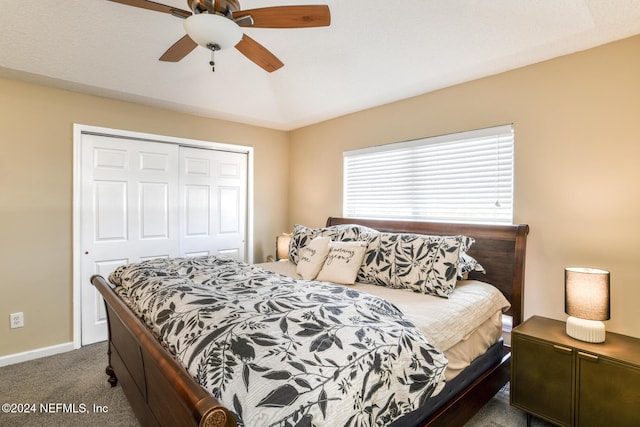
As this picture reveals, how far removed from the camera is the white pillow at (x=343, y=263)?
96.5 inches

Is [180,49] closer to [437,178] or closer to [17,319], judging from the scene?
[437,178]

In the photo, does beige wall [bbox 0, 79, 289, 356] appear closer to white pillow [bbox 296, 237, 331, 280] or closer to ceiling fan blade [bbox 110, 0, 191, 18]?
ceiling fan blade [bbox 110, 0, 191, 18]

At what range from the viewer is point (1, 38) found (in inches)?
90.5

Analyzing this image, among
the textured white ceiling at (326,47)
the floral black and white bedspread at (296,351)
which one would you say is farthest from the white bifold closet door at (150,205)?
the floral black and white bedspread at (296,351)

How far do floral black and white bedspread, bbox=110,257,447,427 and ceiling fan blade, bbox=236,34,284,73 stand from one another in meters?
1.49

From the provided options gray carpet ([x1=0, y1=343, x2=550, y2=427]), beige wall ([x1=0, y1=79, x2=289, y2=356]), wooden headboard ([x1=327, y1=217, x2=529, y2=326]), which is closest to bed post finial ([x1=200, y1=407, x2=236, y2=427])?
gray carpet ([x1=0, y1=343, x2=550, y2=427])

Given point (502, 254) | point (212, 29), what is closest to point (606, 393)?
point (502, 254)

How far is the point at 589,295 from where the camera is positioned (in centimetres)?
178

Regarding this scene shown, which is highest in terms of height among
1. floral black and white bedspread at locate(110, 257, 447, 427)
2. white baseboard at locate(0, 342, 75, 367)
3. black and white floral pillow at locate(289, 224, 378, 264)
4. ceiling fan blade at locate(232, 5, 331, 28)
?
ceiling fan blade at locate(232, 5, 331, 28)

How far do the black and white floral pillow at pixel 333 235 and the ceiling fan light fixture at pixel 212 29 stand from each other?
1.79 meters

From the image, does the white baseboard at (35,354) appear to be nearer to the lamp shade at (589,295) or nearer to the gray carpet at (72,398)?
the gray carpet at (72,398)

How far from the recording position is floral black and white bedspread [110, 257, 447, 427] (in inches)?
36.1

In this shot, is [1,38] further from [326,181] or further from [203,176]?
[326,181]

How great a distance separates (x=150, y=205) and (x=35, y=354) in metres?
1.66
